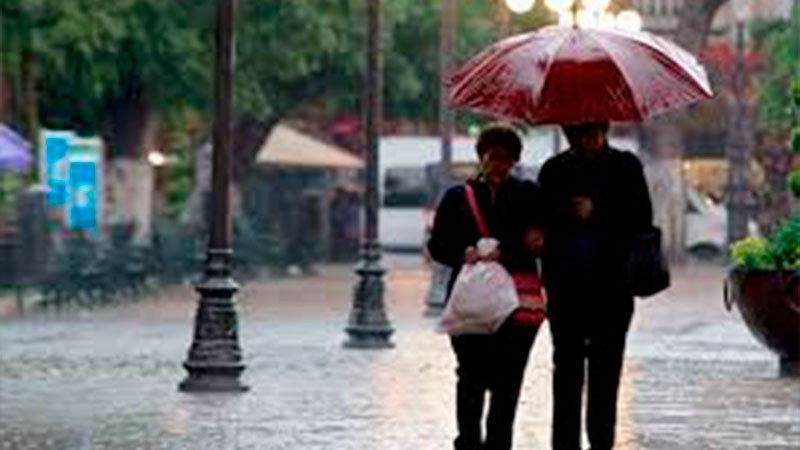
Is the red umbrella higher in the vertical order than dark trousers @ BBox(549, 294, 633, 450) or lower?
higher

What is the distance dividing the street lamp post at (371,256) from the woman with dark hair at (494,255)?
12315mm

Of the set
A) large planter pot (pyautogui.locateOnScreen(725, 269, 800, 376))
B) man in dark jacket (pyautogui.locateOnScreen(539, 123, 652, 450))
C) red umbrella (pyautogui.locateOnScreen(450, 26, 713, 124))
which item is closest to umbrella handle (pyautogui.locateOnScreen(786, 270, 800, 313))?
large planter pot (pyautogui.locateOnScreen(725, 269, 800, 376))

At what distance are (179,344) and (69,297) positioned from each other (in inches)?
374

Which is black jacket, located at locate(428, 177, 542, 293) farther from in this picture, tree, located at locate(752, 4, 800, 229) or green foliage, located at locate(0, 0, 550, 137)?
green foliage, located at locate(0, 0, 550, 137)

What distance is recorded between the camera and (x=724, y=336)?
28.0m

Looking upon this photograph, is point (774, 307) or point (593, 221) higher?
point (593, 221)

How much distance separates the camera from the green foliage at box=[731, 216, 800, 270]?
20.0 m

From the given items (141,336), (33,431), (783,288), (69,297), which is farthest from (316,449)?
(69,297)

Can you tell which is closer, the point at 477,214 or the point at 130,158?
the point at 477,214

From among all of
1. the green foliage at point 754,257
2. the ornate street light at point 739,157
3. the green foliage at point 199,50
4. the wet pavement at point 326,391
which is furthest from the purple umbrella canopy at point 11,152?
the ornate street light at point 739,157

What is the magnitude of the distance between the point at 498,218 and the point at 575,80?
97cm

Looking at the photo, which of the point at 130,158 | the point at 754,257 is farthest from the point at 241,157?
the point at 754,257

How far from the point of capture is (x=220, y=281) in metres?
19.0

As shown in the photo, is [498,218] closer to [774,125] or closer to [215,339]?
[215,339]
